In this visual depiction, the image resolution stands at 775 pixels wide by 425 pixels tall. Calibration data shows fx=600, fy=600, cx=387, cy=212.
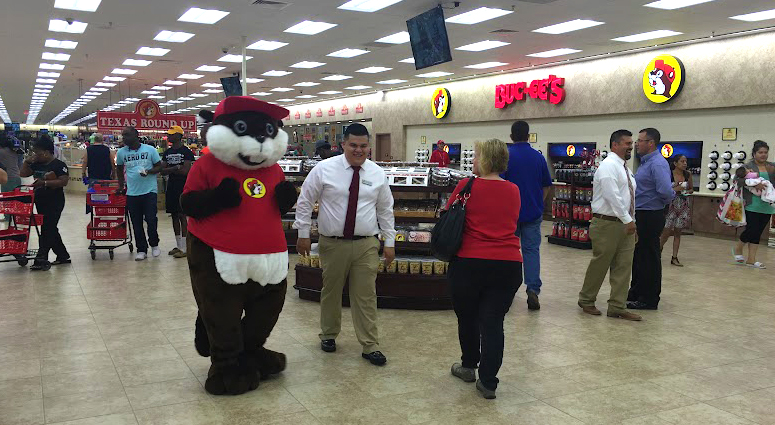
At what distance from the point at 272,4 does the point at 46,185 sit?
4.25m

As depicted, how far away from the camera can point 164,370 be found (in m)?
3.71

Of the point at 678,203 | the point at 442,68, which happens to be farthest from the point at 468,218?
the point at 442,68

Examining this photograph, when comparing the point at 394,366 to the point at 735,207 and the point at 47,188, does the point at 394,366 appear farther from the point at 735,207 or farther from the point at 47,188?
the point at 735,207

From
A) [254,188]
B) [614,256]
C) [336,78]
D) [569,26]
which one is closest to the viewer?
[254,188]

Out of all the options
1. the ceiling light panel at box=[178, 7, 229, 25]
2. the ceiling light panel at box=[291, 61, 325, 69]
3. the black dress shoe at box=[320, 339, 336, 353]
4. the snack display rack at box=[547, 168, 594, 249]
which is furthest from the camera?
the ceiling light panel at box=[291, 61, 325, 69]

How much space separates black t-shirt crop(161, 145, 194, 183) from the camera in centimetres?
773

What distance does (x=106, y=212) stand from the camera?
7.69 m

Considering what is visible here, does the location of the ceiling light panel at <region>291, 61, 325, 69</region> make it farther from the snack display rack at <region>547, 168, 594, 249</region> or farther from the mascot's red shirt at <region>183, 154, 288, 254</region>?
the mascot's red shirt at <region>183, 154, 288, 254</region>

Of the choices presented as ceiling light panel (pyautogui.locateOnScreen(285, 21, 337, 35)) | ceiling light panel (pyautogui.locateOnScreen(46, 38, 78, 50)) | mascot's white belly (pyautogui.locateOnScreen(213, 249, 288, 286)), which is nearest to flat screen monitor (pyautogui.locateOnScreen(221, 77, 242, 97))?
ceiling light panel (pyautogui.locateOnScreen(46, 38, 78, 50))

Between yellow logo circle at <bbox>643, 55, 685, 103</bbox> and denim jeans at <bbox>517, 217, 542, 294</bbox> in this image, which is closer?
denim jeans at <bbox>517, 217, 542, 294</bbox>

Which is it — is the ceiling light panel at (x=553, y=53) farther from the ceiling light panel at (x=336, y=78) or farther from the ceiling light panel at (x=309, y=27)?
the ceiling light panel at (x=336, y=78)

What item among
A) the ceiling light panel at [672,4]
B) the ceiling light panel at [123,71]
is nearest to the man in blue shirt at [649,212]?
the ceiling light panel at [672,4]

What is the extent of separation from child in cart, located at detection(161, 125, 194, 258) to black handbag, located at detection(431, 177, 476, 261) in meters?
5.18

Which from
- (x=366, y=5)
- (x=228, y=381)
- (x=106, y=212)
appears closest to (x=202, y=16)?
(x=366, y=5)
